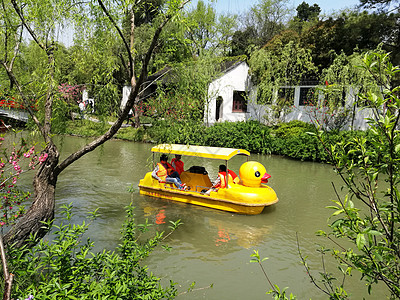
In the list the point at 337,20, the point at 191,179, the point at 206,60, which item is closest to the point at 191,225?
the point at 191,179

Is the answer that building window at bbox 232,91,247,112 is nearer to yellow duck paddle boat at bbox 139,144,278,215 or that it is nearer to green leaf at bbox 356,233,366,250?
yellow duck paddle boat at bbox 139,144,278,215

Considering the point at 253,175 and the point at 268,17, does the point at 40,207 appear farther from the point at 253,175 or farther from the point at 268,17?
the point at 268,17

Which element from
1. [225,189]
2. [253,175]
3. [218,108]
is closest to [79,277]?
[225,189]

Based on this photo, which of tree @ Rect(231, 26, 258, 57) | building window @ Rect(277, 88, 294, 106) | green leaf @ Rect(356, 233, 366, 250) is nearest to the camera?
green leaf @ Rect(356, 233, 366, 250)

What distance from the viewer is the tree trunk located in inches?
209

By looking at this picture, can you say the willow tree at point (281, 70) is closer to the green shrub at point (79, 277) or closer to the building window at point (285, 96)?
the building window at point (285, 96)

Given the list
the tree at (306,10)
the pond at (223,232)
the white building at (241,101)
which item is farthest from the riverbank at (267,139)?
the tree at (306,10)

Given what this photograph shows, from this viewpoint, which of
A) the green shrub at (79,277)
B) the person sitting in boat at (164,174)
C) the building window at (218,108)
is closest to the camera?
the green shrub at (79,277)

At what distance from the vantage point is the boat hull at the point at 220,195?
373 inches

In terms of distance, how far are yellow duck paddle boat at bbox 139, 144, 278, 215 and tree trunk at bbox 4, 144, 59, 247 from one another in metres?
3.42

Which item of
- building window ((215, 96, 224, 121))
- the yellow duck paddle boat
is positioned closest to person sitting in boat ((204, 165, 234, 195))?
the yellow duck paddle boat

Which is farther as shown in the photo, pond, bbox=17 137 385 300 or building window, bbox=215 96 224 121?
building window, bbox=215 96 224 121

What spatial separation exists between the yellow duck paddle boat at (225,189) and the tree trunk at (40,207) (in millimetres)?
3420

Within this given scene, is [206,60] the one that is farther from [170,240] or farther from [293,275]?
[293,275]
